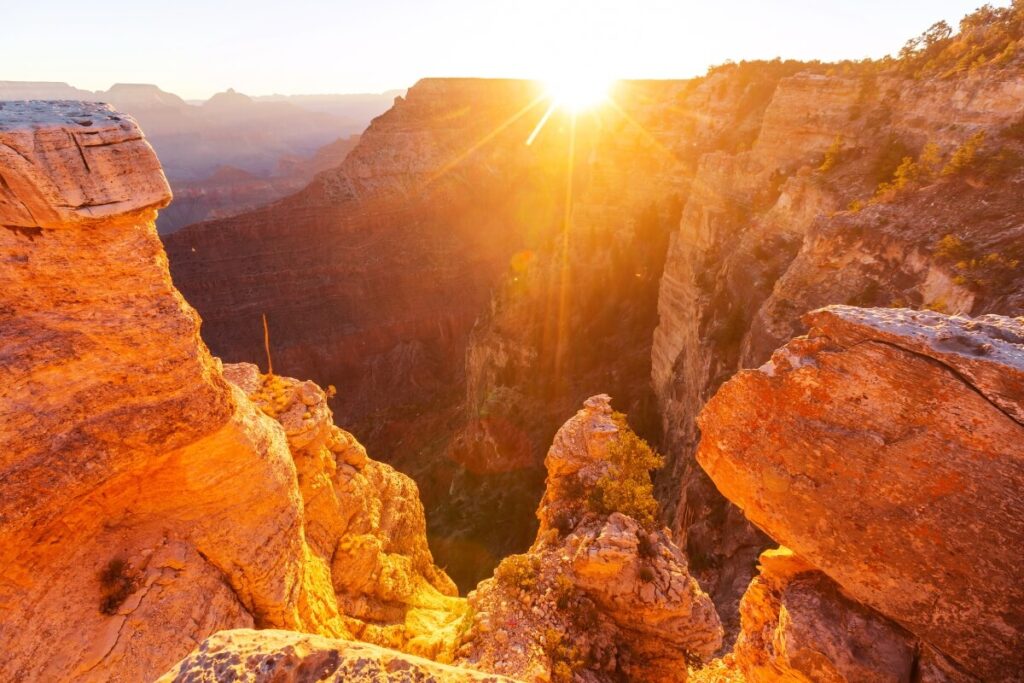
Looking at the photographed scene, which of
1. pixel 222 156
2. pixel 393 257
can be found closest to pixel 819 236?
pixel 393 257

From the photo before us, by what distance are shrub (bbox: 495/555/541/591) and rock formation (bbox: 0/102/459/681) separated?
3450 mm

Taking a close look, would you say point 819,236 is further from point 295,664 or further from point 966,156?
point 295,664

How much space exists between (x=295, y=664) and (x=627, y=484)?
8355 mm

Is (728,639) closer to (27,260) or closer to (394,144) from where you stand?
(27,260)

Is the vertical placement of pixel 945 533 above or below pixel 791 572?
above

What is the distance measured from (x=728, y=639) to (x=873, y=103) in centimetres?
1786

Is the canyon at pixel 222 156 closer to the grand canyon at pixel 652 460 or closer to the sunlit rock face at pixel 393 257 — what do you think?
the sunlit rock face at pixel 393 257

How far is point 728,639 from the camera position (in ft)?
38.1

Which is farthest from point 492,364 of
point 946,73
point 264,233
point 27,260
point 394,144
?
point 394,144

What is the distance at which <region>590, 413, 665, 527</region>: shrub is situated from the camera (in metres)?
10.2

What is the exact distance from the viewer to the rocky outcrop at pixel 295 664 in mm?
3133

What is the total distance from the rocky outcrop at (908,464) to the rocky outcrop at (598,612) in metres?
3.59

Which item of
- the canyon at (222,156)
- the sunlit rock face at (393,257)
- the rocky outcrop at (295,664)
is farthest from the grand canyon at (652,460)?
the canyon at (222,156)

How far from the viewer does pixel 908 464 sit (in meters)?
4.98
